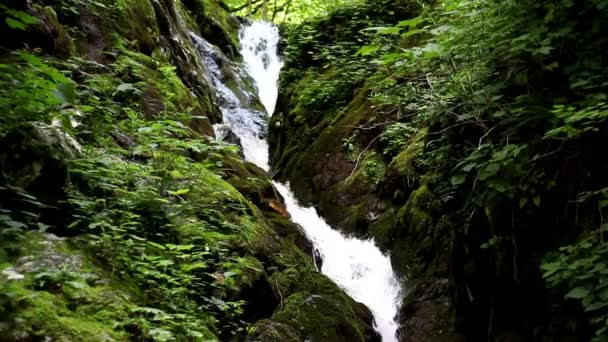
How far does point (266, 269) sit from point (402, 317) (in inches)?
89.9

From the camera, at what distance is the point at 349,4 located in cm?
1195

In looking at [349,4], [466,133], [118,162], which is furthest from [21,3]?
[349,4]

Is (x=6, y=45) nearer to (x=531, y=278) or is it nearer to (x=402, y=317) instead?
(x=531, y=278)

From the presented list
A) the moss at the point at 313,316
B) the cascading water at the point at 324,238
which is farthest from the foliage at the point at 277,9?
the moss at the point at 313,316

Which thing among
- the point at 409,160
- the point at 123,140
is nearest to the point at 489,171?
the point at 123,140

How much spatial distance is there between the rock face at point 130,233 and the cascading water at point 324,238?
0.65 meters

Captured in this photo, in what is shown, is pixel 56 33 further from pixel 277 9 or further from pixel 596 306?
pixel 277 9

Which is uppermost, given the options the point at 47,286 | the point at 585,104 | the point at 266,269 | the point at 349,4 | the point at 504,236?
the point at 349,4

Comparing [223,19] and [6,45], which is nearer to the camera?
[6,45]

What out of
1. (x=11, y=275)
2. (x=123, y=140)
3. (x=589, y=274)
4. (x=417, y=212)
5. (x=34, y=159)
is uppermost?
(x=34, y=159)

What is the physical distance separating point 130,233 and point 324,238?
16.8 feet

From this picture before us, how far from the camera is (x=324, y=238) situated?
8.02 metres

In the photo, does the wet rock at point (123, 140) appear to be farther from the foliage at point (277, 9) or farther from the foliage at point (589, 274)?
the foliage at point (277, 9)

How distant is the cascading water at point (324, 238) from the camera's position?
6789 millimetres
